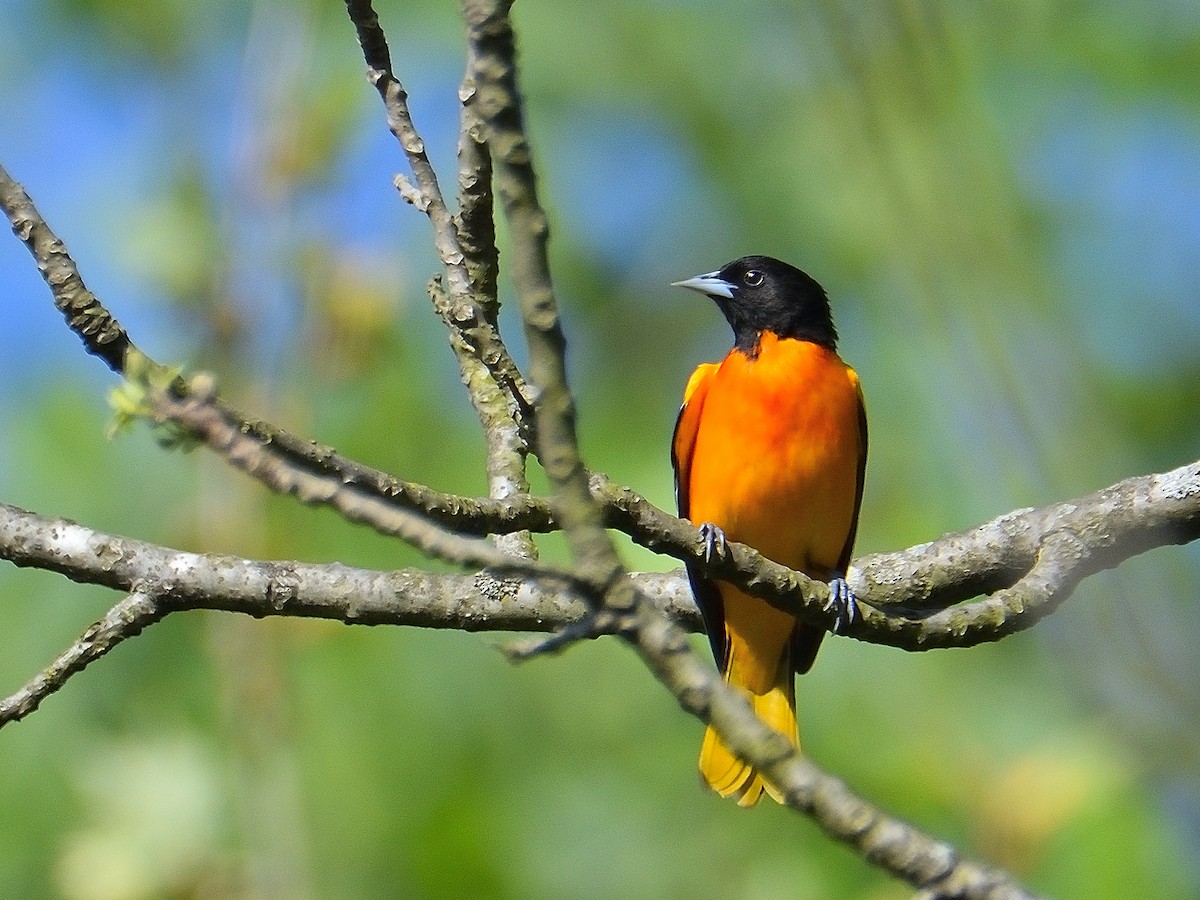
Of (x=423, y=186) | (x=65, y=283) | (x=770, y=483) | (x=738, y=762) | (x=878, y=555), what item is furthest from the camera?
(x=770, y=483)

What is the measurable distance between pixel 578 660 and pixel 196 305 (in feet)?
9.54

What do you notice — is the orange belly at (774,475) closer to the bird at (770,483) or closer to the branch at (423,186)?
the bird at (770,483)

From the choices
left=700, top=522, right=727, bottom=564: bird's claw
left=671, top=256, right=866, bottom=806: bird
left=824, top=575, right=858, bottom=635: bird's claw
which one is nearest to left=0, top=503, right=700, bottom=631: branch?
left=700, top=522, right=727, bottom=564: bird's claw

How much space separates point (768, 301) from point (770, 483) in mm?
1141

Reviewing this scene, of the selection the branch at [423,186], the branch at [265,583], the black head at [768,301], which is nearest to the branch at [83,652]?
the branch at [265,583]

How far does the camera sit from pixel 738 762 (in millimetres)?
5691

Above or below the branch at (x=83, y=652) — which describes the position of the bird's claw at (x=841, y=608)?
below

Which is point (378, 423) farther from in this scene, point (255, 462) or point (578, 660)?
point (255, 462)

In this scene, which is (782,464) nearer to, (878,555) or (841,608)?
(878,555)

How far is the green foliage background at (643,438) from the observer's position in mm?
2590

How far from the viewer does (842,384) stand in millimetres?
6156

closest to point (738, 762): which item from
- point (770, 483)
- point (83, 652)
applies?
→ point (770, 483)

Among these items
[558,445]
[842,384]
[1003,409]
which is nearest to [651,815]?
[842,384]

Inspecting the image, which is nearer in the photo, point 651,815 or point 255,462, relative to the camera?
point 255,462
